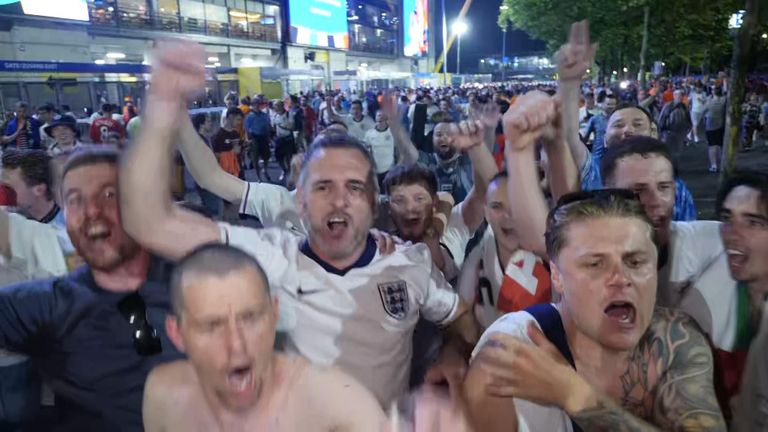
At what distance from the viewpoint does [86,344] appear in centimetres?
220

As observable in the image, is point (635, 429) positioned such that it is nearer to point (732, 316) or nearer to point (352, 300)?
point (732, 316)

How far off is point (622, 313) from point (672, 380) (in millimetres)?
263

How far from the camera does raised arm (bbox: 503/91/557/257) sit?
7.76 ft

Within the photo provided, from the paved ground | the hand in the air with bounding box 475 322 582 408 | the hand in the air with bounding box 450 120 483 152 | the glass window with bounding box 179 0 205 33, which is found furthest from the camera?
the glass window with bounding box 179 0 205 33

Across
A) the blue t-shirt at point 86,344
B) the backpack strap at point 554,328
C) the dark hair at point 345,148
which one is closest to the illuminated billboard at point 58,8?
the blue t-shirt at point 86,344

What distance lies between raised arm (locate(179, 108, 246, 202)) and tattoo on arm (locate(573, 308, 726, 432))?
220 centimetres

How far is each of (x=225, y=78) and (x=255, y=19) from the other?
15.7m

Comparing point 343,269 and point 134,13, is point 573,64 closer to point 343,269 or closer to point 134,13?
point 343,269

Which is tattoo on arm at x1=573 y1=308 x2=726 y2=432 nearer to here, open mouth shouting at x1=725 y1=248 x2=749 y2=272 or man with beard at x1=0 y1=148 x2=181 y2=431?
open mouth shouting at x1=725 y1=248 x2=749 y2=272

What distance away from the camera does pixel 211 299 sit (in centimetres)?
170

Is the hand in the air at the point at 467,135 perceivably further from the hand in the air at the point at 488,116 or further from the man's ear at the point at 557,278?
the man's ear at the point at 557,278

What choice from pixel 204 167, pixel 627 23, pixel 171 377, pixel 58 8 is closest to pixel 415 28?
pixel 627 23

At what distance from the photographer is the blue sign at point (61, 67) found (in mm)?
14584

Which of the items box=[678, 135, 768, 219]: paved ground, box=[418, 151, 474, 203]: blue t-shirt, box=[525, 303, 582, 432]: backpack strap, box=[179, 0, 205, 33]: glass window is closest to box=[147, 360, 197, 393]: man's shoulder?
box=[525, 303, 582, 432]: backpack strap
